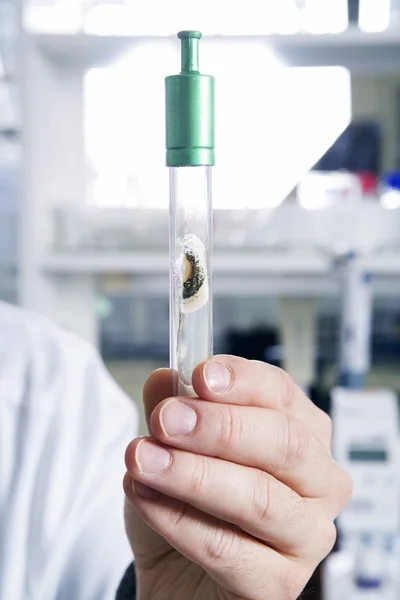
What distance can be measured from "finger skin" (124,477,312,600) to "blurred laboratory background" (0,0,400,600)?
2.18 ft

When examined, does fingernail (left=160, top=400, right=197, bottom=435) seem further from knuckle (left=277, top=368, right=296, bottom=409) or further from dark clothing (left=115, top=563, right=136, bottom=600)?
dark clothing (left=115, top=563, right=136, bottom=600)

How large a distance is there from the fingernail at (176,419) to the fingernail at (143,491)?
1.9 inches

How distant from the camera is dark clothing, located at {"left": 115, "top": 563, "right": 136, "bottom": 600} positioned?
628 millimetres

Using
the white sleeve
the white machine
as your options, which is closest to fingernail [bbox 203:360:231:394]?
the white sleeve

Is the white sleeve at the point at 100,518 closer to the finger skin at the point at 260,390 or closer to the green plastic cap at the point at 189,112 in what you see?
the finger skin at the point at 260,390

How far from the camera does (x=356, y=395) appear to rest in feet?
3.92

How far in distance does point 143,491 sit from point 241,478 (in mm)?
56

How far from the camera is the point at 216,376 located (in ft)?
1.36

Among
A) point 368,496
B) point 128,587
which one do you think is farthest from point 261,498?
point 368,496

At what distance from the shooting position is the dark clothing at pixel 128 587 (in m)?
0.63

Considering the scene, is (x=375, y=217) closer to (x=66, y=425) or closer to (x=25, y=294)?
(x=25, y=294)

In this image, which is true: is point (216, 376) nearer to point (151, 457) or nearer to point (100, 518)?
point (151, 457)

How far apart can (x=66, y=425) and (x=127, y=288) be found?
78 cm

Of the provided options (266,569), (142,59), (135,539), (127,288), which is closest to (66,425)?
(135,539)
